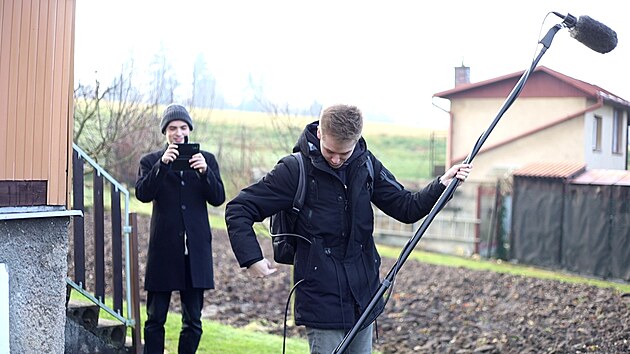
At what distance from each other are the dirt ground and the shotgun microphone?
4.61 metres

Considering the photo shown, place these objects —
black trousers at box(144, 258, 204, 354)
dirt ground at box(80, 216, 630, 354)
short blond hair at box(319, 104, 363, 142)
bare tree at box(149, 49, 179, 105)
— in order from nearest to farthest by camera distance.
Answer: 1. short blond hair at box(319, 104, 363, 142)
2. black trousers at box(144, 258, 204, 354)
3. dirt ground at box(80, 216, 630, 354)
4. bare tree at box(149, 49, 179, 105)

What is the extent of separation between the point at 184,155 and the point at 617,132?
7640mm

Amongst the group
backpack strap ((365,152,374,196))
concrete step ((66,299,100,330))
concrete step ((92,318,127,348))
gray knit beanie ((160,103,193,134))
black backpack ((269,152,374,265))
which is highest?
gray knit beanie ((160,103,193,134))

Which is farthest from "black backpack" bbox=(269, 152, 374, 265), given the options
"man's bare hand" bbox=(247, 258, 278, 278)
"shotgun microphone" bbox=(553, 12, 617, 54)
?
"shotgun microphone" bbox=(553, 12, 617, 54)

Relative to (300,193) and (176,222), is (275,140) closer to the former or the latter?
(176,222)

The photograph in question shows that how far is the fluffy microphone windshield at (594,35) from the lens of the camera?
4.17m

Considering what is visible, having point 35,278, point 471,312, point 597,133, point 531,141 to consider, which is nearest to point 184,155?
point 35,278

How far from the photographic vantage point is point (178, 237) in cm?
577

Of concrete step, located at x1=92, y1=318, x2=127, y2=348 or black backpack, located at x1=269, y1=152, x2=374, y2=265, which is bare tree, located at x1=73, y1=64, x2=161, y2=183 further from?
black backpack, located at x1=269, y1=152, x2=374, y2=265

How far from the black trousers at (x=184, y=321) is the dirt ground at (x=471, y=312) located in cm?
386

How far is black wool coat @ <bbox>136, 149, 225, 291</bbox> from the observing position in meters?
5.70

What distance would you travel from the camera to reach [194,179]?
583 cm

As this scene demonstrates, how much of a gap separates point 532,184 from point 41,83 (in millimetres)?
13938

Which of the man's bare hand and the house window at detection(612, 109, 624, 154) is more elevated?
the house window at detection(612, 109, 624, 154)
